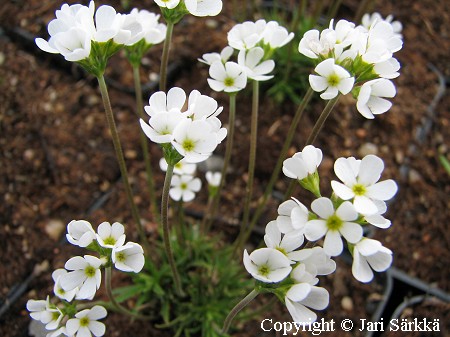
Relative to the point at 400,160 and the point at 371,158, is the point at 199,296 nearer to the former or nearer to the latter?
the point at 371,158

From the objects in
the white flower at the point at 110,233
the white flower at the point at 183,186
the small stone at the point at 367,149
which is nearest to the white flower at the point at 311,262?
the white flower at the point at 110,233

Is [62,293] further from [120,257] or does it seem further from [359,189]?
[359,189]

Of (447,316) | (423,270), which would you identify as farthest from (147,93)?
(447,316)

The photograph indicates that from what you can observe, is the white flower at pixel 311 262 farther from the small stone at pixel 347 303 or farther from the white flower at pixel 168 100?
the small stone at pixel 347 303

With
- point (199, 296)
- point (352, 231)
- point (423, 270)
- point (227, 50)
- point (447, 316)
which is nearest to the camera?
point (352, 231)

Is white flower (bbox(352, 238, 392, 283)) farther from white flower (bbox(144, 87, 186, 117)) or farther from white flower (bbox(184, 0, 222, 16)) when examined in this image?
white flower (bbox(184, 0, 222, 16))

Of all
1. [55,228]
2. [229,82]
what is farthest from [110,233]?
[55,228]

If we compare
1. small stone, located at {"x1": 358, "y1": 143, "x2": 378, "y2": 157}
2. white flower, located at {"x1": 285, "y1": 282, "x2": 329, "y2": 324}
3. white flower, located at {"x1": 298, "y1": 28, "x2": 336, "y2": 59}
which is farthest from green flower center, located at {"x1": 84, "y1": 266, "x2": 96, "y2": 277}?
small stone, located at {"x1": 358, "y1": 143, "x2": 378, "y2": 157}
